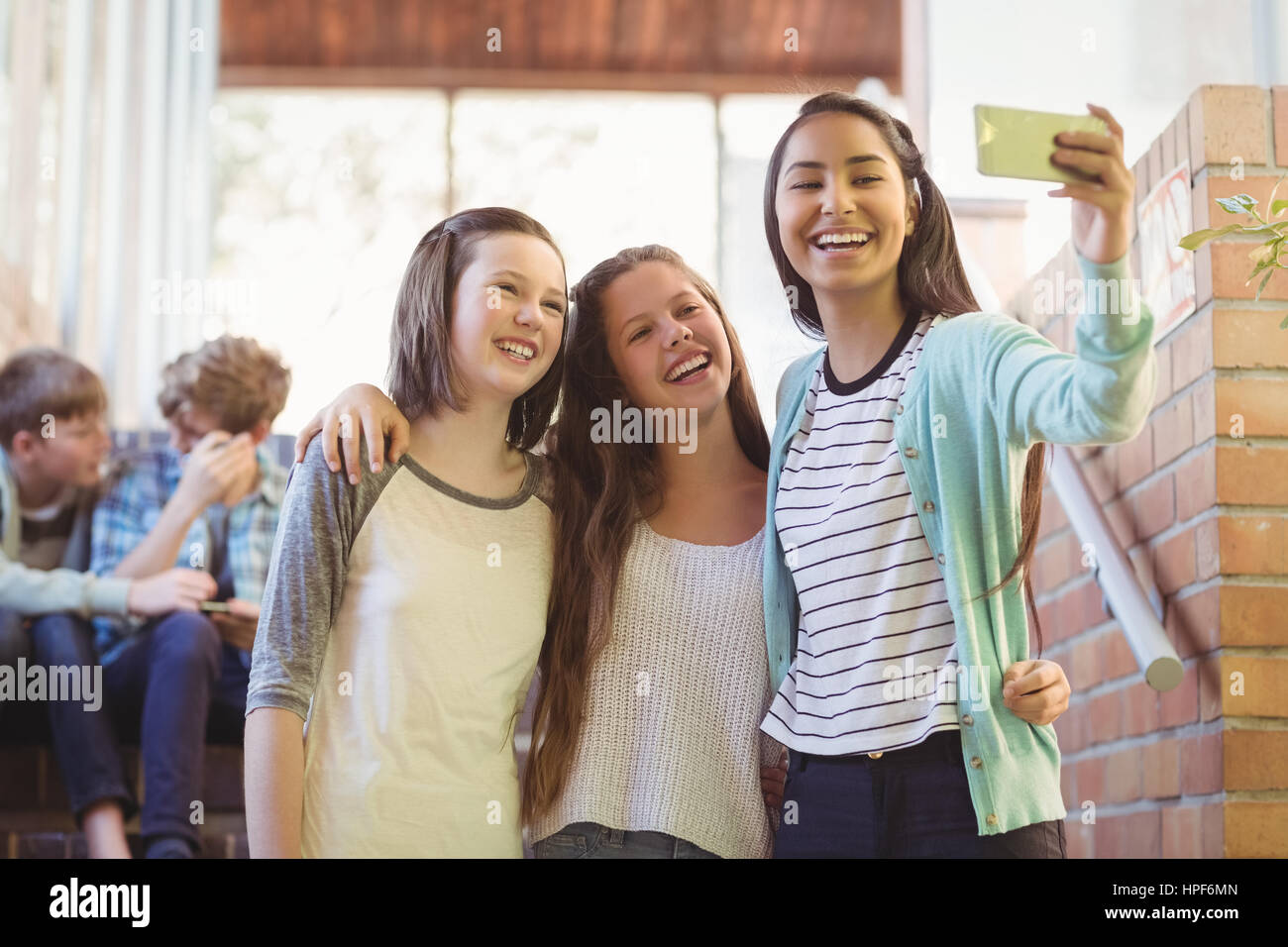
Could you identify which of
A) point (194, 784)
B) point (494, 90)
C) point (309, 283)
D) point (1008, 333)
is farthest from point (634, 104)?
point (1008, 333)

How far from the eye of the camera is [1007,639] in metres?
1.31

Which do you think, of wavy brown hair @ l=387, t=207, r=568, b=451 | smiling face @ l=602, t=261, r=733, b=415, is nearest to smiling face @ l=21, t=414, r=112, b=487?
wavy brown hair @ l=387, t=207, r=568, b=451

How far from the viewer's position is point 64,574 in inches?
83.0

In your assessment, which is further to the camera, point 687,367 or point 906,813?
point 687,367

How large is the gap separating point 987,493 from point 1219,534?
351 mm

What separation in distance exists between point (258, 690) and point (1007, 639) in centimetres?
73

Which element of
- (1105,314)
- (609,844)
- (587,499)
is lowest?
(609,844)

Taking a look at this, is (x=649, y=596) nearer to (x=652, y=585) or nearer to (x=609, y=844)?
(x=652, y=585)

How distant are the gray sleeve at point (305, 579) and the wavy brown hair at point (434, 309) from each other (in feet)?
0.38

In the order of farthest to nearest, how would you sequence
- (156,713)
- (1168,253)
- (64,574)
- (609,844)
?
(64,574), (156,713), (1168,253), (609,844)

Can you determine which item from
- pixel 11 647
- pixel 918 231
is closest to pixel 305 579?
pixel 918 231

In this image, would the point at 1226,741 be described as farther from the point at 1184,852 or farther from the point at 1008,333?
the point at 1008,333

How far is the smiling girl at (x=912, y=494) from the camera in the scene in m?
1.18

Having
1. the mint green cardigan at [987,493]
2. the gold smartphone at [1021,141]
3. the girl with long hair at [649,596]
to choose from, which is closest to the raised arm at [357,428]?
the girl with long hair at [649,596]
